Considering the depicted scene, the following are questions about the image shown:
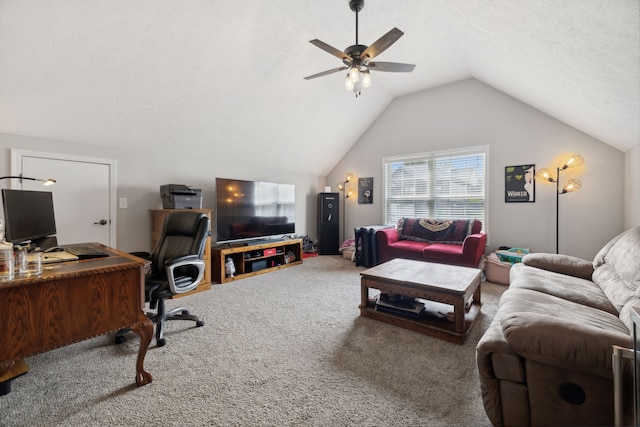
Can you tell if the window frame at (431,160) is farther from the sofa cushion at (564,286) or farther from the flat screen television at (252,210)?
the sofa cushion at (564,286)

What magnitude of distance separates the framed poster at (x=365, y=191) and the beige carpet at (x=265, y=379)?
11.1 feet

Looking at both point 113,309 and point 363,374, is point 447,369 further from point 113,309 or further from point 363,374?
point 113,309

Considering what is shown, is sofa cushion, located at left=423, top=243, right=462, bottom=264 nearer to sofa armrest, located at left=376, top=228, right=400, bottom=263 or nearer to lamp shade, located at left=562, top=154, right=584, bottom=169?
sofa armrest, located at left=376, top=228, right=400, bottom=263

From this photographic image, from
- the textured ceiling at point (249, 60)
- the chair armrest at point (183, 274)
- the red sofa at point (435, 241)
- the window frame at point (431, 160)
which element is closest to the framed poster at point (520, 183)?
the window frame at point (431, 160)

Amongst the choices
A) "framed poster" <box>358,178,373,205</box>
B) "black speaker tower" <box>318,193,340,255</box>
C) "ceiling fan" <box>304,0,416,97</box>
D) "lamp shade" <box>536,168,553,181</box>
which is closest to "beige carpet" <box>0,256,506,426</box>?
"ceiling fan" <box>304,0,416,97</box>

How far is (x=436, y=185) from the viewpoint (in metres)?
4.88

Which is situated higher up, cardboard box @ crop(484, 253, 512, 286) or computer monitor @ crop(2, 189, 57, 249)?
computer monitor @ crop(2, 189, 57, 249)

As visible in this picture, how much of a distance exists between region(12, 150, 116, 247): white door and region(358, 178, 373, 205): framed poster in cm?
428

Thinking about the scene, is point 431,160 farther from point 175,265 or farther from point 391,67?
point 175,265

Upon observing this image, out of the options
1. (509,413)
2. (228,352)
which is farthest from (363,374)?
(228,352)

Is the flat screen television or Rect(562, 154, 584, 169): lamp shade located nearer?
Rect(562, 154, 584, 169): lamp shade

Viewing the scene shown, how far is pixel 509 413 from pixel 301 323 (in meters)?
1.61

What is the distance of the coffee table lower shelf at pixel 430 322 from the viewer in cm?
209

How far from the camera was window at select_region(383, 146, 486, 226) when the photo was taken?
14.7 feet
